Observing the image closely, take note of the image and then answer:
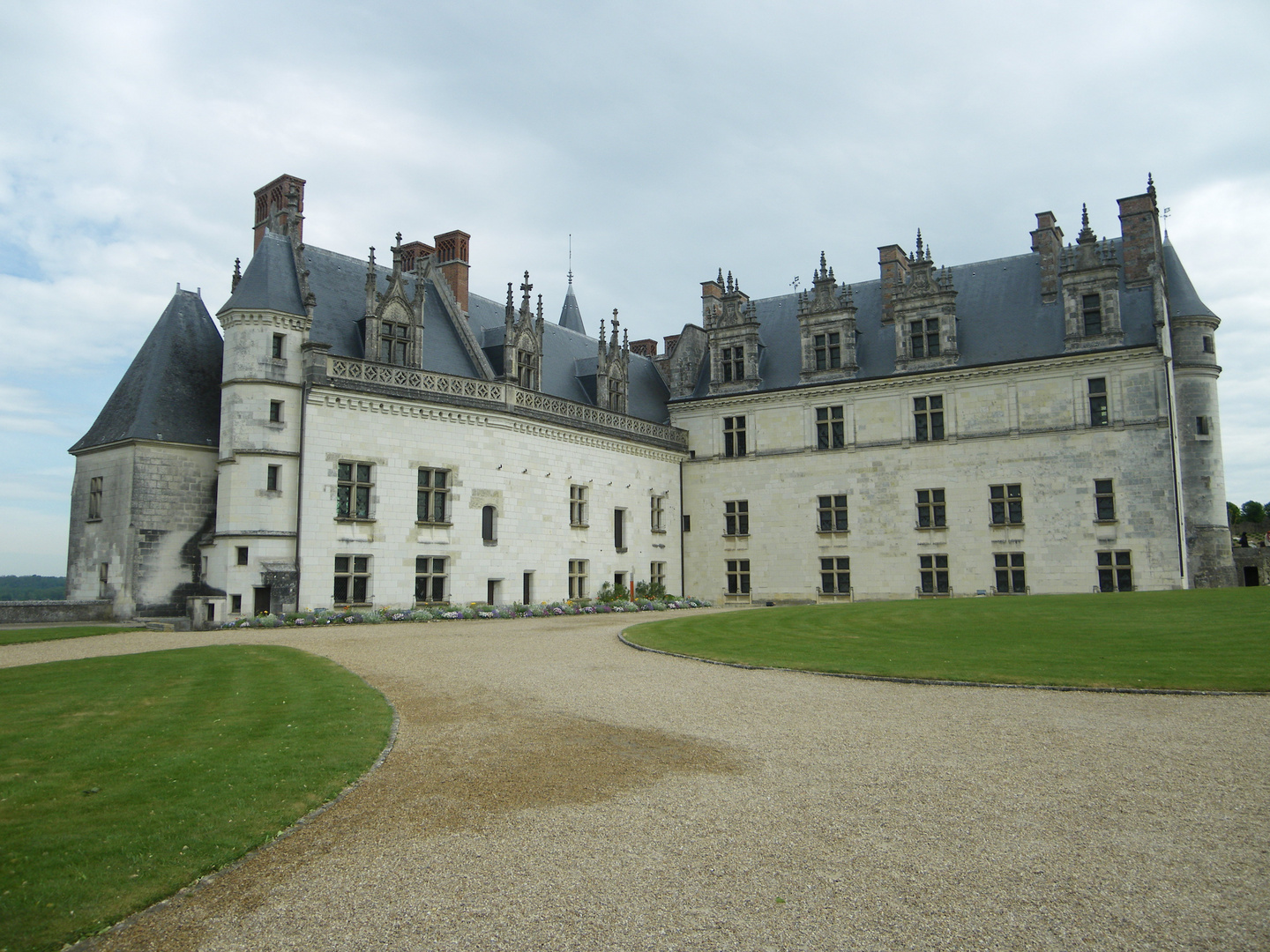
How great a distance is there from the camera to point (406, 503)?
83.4 feet

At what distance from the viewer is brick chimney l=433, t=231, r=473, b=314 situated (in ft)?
101

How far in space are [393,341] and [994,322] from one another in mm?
22516

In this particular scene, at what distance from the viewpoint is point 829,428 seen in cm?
3475

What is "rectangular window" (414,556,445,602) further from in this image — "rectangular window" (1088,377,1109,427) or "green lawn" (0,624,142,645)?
"rectangular window" (1088,377,1109,427)

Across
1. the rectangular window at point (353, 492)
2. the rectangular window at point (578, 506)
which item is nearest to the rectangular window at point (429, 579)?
the rectangular window at point (353, 492)

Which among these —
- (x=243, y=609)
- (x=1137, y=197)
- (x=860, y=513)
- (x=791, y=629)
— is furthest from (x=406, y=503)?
(x=1137, y=197)

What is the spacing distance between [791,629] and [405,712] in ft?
36.0

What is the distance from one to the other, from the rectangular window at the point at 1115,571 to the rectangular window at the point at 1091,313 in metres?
7.89

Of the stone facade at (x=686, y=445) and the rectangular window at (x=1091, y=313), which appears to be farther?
the rectangular window at (x=1091, y=313)

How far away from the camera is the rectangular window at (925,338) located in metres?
33.1

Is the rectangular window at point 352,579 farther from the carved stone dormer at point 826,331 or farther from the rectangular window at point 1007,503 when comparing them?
the rectangular window at point 1007,503

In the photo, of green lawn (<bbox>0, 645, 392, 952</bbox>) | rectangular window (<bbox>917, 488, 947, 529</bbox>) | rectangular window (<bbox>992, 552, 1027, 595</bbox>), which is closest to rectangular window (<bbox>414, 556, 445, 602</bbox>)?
green lawn (<bbox>0, 645, 392, 952</bbox>)

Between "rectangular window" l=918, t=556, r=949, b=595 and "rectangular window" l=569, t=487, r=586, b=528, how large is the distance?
42.7 feet

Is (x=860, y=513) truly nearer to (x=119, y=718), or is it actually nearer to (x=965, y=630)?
(x=965, y=630)
